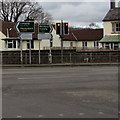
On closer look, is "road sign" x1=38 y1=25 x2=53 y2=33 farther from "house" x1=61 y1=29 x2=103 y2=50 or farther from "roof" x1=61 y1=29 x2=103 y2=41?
"roof" x1=61 y1=29 x2=103 y2=41

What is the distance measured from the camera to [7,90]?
1152 cm

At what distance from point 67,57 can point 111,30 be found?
20676 millimetres

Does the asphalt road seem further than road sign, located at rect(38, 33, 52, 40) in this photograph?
No

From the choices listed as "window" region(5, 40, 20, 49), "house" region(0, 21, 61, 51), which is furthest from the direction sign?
"window" region(5, 40, 20, 49)

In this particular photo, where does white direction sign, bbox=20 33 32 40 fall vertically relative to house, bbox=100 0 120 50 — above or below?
below

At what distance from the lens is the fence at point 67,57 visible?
95.4ft

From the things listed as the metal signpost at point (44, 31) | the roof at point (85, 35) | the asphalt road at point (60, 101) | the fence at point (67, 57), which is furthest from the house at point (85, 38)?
the asphalt road at point (60, 101)

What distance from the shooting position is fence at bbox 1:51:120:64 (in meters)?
29.1

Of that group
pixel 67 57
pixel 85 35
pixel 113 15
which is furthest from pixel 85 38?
pixel 67 57

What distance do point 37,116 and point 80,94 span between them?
132 inches

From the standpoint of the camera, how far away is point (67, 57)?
1180 inches

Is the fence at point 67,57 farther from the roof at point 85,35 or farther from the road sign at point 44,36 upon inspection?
the roof at point 85,35

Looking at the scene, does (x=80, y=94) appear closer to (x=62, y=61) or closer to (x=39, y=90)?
(x=39, y=90)

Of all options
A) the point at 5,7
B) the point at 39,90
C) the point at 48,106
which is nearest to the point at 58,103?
the point at 48,106
